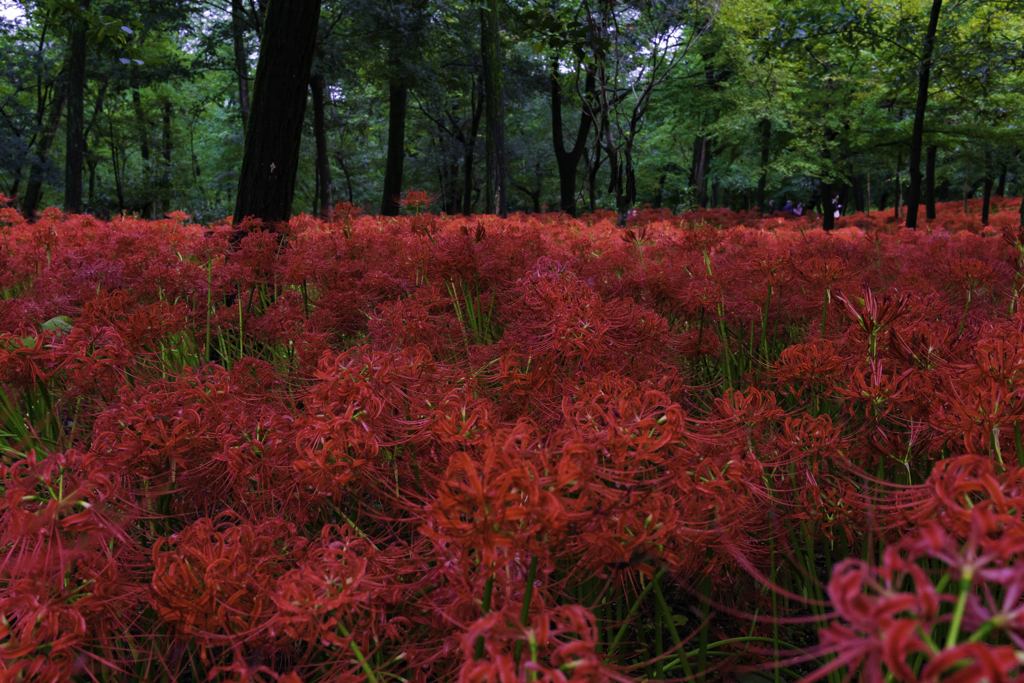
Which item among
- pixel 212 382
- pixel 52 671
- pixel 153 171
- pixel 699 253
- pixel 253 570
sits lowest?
pixel 52 671

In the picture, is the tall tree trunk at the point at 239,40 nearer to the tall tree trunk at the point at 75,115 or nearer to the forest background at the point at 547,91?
the forest background at the point at 547,91

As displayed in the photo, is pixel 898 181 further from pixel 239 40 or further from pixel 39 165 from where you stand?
pixel 39 165

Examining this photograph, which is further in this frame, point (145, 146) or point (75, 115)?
point (145, 146)

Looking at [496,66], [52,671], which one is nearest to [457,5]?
[496,66]

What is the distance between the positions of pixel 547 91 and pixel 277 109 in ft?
57.0

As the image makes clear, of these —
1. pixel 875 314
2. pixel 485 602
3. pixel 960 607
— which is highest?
pixel 875 314

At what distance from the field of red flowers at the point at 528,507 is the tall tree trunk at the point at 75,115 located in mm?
12710

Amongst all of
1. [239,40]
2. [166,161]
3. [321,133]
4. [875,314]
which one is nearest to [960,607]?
[875,314]

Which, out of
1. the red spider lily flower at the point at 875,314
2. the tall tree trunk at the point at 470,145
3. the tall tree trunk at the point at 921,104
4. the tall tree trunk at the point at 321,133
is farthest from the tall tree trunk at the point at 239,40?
the red spider lily flower at the point at 875,314

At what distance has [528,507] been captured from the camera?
2.88 feet

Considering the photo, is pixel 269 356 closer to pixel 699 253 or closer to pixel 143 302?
pixel 143 302

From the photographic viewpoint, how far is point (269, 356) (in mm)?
3764

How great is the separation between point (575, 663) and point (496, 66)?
12.3 metres

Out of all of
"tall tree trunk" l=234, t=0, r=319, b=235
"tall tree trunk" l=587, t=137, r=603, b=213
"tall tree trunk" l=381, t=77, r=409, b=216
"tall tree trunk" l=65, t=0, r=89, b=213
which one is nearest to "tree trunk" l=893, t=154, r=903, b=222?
"tall tree trunk" l=587, t=137, r=603, b=213
